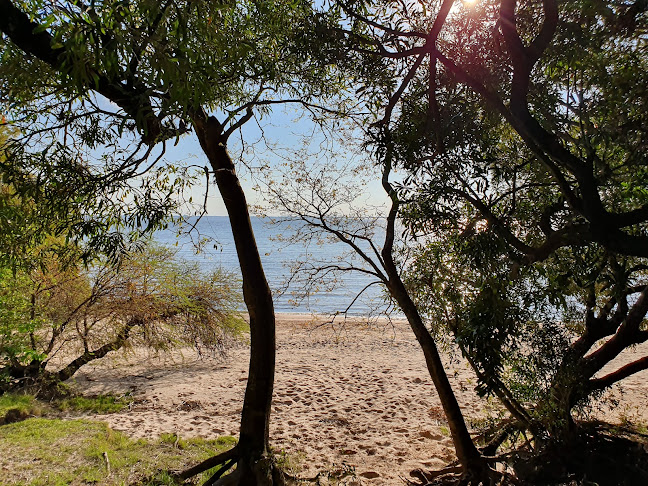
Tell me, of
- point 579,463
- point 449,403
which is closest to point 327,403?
point 449,403

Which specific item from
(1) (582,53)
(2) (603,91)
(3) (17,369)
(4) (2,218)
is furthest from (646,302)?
(3) (17,369)

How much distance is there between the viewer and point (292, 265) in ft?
19.9

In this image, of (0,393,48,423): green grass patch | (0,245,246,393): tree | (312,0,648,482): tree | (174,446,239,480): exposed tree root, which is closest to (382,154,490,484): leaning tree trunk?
(312,0,648,482): tree

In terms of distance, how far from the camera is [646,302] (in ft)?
12.5

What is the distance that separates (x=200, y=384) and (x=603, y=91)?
9083 mm

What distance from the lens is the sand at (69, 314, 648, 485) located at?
242 inches

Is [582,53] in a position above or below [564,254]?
above

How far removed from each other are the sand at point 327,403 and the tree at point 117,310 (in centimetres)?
101

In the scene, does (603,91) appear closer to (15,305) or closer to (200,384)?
(15,305)

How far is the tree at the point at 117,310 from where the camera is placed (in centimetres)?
811

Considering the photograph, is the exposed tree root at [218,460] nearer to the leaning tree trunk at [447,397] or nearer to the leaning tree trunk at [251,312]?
the leaning tree trunk at [251,312]

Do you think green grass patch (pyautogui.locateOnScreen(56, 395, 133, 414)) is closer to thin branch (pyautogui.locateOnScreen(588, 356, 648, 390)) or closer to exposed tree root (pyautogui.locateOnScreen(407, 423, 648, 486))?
exposed tree root (pyautogui.locateOnScreen(407, 423, 648, 486))

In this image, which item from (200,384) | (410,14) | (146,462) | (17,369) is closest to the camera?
(410,14)

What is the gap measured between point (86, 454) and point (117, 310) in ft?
11.8
